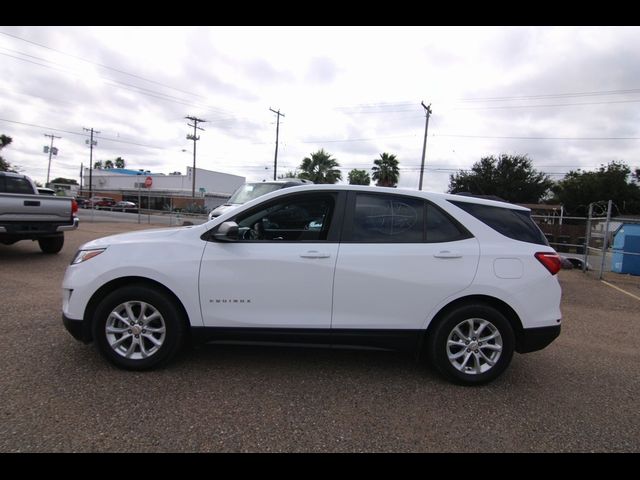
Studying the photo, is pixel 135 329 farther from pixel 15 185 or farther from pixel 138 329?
pixel 15 185

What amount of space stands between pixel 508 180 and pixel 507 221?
5233 cm

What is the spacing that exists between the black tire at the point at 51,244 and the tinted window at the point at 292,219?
24.8 feet

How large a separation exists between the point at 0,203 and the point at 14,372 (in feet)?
19.0

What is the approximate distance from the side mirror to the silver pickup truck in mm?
6729

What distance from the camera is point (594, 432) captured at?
292 centimetres

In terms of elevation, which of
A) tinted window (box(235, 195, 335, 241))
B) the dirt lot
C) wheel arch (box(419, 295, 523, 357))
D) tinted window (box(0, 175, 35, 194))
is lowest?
the dirt lot

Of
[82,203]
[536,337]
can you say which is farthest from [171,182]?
[536,337]

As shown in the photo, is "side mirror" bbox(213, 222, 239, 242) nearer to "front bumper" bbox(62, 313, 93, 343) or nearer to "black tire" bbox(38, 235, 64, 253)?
"front bumper" bbox(62, 313, 93, 343)

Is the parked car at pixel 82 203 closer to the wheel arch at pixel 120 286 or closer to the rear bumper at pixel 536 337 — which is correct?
the wheel arch at pixel 120 286

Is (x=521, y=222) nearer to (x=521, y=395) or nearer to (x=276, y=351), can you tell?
(x=521, y=395)

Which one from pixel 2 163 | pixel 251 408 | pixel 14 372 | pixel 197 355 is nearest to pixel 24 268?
pixel 14 372

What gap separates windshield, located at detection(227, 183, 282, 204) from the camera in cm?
941

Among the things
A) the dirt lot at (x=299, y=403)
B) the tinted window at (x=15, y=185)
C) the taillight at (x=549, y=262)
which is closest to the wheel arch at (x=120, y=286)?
the dirt lot at (x=299, y=403)

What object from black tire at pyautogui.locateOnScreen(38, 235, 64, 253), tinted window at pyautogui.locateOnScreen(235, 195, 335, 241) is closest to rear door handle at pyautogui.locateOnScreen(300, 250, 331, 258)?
tinted window at pyautogui.locateOnScreen(235, 195, 335, 241)
